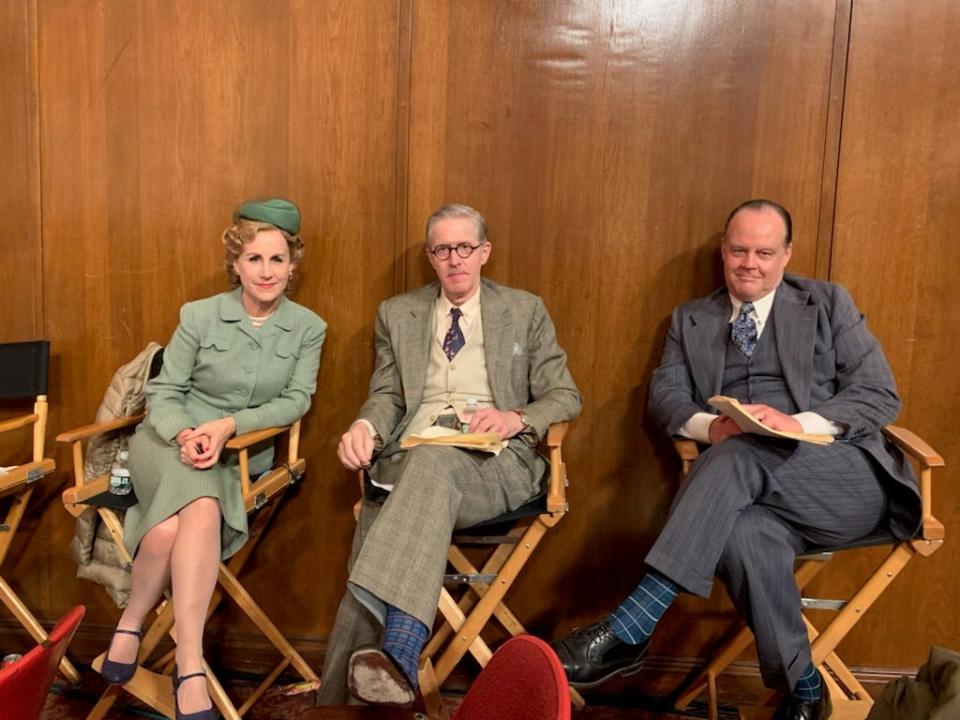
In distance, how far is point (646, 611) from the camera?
2430 mm

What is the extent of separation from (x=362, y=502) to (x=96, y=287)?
1346mm

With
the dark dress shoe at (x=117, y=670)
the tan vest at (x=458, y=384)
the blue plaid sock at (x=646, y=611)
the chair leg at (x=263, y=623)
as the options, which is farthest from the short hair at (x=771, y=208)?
the dark dress shoe at (x=117, y=670)

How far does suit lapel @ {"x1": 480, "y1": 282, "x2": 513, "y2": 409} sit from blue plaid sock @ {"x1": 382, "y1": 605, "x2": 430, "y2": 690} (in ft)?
2.65

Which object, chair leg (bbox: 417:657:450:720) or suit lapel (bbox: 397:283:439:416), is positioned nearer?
chair leg (bbox: 417:657:450:720)

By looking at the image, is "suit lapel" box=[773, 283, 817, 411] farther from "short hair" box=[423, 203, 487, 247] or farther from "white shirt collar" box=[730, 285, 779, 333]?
"short hair" box=[423, 203, 487, 247]

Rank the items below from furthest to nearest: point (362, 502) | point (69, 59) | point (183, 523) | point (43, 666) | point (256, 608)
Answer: point (69, 59)
point (256, 608)
point (362, 502)
point (183, 523)
point (43, 666)

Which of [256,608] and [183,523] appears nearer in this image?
[183,523]

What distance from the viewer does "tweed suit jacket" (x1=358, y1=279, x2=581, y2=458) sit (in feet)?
9.50

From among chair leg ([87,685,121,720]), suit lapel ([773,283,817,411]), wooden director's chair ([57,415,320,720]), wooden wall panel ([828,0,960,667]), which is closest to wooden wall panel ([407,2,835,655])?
wooden wall panel ([828,0,960,667])

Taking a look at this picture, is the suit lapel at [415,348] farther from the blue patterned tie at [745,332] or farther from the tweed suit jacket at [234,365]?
the blue patterned tie at [745,332]

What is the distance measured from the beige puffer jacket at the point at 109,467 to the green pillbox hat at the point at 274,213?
574 mm

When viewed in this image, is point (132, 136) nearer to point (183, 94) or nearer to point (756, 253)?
point (183, 94)

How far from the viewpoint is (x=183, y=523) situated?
2.56m

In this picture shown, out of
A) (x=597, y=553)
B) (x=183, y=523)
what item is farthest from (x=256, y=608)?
(x=597, y=553)
